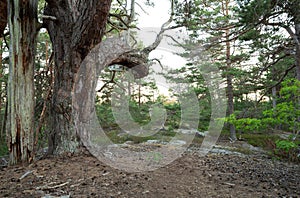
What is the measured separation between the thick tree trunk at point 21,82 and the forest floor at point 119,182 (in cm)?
31

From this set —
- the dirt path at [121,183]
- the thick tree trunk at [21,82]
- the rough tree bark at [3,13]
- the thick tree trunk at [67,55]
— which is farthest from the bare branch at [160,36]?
the dirt path at [121,183]

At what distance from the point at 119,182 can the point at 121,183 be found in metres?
0.04

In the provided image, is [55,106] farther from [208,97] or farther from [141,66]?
[208,97]

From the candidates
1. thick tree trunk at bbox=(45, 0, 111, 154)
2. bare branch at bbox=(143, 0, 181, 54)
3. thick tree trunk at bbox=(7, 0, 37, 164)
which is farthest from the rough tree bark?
bare branch at bbox=(143, 0, 181, 54)

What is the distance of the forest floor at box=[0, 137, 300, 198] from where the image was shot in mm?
1914

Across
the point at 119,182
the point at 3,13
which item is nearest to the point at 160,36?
the point at 3,13

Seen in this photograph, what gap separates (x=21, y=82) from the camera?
282 centimetres

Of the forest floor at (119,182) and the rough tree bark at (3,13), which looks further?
the rough tree bark at (3,13)

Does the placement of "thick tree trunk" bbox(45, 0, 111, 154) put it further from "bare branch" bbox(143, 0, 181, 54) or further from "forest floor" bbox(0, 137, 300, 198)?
"bare branch" bbox(143, 0, 181, 54)

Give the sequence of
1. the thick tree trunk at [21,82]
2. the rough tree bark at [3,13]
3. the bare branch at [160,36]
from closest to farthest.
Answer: the thick tree trunk at [21,82]
the rough tree bark at [3,13]
the bare branch at [160,36]

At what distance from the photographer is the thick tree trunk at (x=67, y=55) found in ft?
9.94

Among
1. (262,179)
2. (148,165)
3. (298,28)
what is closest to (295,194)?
(262,179)

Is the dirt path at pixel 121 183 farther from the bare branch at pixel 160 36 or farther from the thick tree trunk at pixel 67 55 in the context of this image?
the bare branch at pixel 160 36

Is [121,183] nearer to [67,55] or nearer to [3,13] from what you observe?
[67,55]
